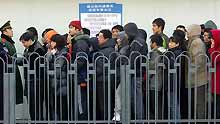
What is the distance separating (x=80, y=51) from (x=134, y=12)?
8.38ft

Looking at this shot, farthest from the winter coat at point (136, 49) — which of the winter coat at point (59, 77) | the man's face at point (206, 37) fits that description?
the man's face at point (206, 37)

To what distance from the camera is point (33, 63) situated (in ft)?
23.9

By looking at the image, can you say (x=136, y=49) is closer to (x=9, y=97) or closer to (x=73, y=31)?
(x=73, y=31)

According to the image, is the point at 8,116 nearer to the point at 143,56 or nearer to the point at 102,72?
the point at 102,72

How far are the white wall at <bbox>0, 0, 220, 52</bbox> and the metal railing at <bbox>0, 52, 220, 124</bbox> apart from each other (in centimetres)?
257

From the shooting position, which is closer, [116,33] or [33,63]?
[33,63]

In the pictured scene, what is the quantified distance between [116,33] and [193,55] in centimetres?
154

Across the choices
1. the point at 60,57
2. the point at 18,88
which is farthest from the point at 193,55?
the point at 18,88

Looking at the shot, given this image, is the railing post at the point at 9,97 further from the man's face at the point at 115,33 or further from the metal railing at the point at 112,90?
the man's face at the point at 115,33

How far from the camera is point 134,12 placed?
9852mm

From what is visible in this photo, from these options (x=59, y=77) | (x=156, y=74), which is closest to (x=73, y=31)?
(x=59, y=77)

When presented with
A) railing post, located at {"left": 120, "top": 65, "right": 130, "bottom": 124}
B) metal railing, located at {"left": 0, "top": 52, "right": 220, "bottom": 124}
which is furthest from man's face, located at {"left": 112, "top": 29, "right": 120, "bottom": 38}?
railing post, located at {"left": 120, "top": 65, "right": 130, "bottom": 124}

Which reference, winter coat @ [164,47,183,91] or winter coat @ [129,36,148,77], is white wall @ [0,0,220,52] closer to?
winter coat @ [129,36,148,77]

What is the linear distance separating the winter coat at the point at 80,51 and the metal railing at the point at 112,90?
0.6 inches
